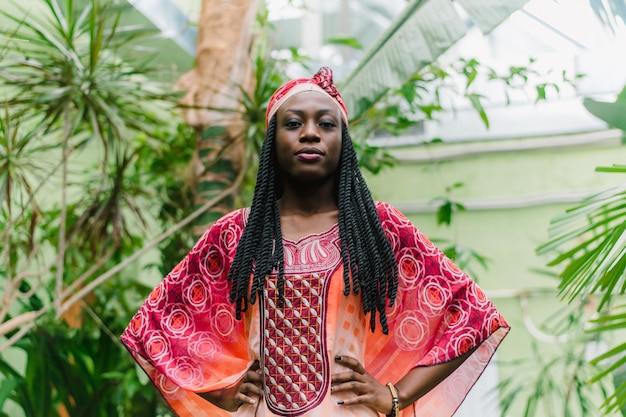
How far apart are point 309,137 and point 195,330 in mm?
633

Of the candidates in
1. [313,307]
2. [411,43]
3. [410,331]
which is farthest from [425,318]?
[411,43]

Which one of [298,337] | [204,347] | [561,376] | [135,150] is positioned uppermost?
[135,150]

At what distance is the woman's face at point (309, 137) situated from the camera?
189 cm

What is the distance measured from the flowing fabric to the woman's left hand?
25 mm

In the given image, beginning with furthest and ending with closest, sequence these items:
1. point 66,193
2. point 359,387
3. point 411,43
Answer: point 66,193 < point 411,43 < point 359,387

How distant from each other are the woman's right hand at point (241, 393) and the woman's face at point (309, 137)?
506 millimetres

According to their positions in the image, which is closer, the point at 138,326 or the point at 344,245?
the point at 344,245

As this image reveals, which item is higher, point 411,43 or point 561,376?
point 411,43

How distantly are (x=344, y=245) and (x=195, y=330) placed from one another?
1.65ft

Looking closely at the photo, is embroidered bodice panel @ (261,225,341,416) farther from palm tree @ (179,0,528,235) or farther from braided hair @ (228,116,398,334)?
palm tree @ (179,0,528,235)

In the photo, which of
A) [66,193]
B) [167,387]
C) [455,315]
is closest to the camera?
[455,315]

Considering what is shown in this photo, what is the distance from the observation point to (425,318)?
→ 1964mm

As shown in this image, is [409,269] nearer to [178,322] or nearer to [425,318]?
[425,318]

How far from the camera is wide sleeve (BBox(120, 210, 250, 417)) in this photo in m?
2.00
